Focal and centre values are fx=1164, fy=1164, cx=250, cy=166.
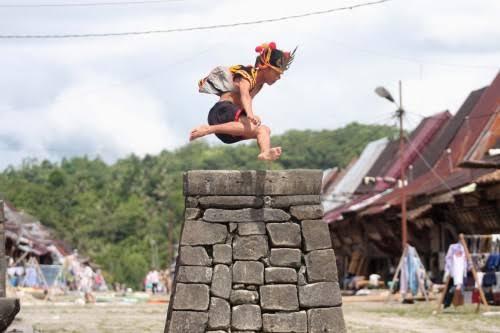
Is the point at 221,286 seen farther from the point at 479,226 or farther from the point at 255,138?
the point at 479,226

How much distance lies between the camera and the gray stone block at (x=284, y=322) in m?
11.6

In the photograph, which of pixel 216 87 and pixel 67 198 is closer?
pixel 216 87

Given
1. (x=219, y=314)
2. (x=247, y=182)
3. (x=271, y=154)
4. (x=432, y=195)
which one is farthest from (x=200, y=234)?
(x=432, y=195)

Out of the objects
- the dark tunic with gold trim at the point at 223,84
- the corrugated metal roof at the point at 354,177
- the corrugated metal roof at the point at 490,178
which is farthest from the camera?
the corrugated metal roof at the point at 354,177

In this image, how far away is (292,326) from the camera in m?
11.6

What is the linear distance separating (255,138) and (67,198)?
3736 inches

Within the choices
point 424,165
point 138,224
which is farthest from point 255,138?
point 138,224

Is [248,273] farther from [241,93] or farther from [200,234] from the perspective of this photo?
[241,93]

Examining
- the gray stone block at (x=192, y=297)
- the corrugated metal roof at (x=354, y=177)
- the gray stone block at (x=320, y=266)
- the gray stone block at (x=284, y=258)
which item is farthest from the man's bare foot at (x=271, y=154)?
the corrugated metal roof at (x=354, y=177)

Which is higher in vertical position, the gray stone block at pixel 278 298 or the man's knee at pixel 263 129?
the man's knee at pixel 263 129

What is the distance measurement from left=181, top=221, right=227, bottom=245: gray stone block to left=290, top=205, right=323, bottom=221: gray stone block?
779 millimetres

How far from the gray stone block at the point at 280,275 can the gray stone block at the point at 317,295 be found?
140mm

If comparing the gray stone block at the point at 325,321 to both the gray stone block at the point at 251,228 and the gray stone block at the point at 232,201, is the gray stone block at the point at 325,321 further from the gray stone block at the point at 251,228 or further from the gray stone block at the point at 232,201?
the gray stone block at the point at 232,201

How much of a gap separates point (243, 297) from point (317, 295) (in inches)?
29.3
